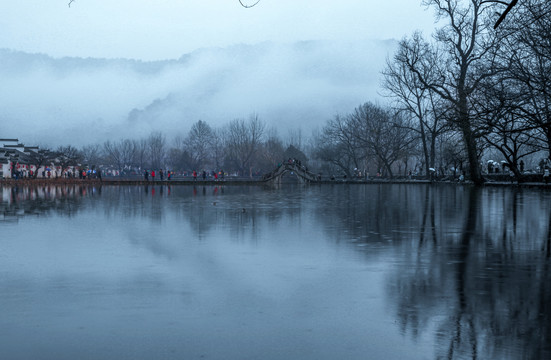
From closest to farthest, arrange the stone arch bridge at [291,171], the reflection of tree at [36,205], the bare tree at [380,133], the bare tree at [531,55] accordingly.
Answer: the bare tree at [531,55] → the reflection of tree at [36,205] → the stone arch bridge at [291,171] → the bare tree at [380,133]

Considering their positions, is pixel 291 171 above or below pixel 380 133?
below

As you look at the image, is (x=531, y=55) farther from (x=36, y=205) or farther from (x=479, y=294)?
(x=36, y=205)

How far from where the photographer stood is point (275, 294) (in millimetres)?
7551

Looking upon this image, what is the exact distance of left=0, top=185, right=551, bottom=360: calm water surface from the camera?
532cm

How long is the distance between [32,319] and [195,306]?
1.69 m

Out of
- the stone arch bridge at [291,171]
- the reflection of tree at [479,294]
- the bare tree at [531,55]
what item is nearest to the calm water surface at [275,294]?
the reflection of tree at [479,294]

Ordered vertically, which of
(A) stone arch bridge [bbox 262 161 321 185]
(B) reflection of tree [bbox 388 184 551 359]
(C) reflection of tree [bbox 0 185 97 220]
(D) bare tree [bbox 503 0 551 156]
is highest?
(D) bare tree [bbox 503 0 551 156]

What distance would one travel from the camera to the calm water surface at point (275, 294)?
5.32 metres

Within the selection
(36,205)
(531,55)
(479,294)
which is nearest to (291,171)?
(36,205)

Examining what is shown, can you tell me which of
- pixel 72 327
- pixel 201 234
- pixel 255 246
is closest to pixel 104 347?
pixel 72 327

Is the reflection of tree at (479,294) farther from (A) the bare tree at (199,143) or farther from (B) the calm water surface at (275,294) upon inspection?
(A) the bare tree at (199,143)

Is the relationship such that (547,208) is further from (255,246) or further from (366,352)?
(366,352)

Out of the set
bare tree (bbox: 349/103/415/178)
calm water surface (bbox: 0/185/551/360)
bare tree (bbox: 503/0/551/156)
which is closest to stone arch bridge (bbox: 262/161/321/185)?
bare tree (bbox: 349/103/415/178)

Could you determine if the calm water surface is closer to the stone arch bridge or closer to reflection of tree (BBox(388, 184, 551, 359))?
Answer: reflection of tree (BBox(388, 184, 551, 359))
